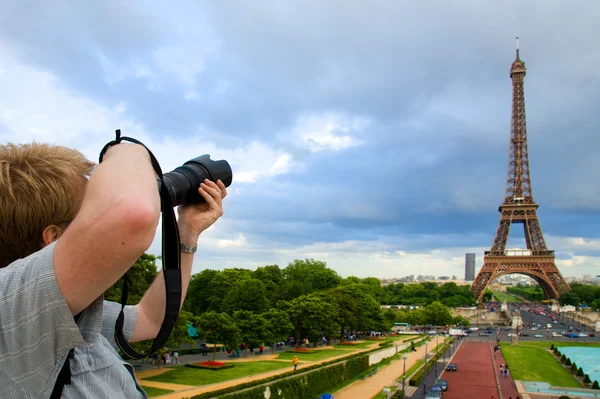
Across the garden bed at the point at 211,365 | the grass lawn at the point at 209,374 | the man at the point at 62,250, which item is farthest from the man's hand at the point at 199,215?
the garden bed at the point at 211,365

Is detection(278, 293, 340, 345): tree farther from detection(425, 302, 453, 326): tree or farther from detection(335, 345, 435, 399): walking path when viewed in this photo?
detection(425, 302, 453, 326): tree

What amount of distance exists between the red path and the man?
2682 centimetres

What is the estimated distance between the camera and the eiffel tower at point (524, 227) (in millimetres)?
68938

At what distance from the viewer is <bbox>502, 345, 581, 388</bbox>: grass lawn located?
3078 centimetres

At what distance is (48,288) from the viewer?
1.20 meters

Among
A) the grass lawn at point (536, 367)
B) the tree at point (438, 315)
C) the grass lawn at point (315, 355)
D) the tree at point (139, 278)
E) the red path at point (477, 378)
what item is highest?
the tree at point (139, 278)

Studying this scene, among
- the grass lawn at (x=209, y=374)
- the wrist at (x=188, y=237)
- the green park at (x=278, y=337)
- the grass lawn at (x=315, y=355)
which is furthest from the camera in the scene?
the grass lawn at (x=315, y=355)

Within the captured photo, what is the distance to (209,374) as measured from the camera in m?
24.6

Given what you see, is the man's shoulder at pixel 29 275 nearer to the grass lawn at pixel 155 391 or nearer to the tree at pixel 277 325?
the grass lawn at pixel 155 391

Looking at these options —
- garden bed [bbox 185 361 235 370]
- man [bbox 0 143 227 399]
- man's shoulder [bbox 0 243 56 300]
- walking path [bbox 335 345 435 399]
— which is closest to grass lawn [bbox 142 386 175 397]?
garden bed [bbox 185 361 235 370]

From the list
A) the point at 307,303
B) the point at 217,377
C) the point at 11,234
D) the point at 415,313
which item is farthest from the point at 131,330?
the point at 415,313

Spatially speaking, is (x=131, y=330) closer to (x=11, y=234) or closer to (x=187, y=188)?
(x=187, y=188)

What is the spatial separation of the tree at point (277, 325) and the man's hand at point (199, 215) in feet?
99.6

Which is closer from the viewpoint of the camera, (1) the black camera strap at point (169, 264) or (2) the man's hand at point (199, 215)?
(1) the black camera strap at point (169, 264)
